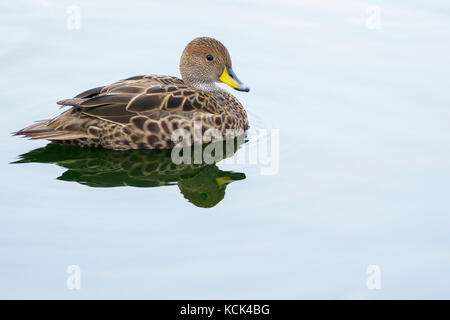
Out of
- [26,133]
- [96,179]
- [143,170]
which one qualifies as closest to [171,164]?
[143,170]

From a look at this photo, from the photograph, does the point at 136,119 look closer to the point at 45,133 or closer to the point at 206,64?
the point at 45,133

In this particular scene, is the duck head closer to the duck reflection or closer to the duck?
the duck

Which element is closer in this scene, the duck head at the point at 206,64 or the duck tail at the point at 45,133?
the duck tail at the point at 45,133

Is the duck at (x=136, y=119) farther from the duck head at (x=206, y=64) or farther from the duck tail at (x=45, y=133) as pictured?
the duck head at (x=206, y=64)

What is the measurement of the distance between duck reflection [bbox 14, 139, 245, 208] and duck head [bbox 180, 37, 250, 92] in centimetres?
101

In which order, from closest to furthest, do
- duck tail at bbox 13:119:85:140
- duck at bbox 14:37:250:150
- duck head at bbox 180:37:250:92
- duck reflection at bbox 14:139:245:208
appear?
duck reflection at bbox 14:139:245:208
duck tail at bbox 13:119:85:140
duck at bbox 14:37:250:150
duck head at bbox 180:37:250:92

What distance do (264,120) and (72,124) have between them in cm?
268

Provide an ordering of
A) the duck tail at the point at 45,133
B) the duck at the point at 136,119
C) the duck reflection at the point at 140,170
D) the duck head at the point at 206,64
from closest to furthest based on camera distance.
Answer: the duck reflection at the point at 140,170 < the duck tail at the point at 45,133 < the duck at the point at 136,119 < the duck head at the point at 206,64

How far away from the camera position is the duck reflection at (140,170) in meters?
9.27

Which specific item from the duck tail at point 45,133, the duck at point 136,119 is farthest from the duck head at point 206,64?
the duck tail at point 45,133

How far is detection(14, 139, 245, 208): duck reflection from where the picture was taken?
365 inches

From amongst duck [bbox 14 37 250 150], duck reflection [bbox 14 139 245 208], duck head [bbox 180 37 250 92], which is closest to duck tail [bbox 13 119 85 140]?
duck [bbox 14 37 250 150]

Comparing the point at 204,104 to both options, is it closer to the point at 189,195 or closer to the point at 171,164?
the point at 171,164

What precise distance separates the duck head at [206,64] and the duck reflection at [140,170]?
1.01 meters
